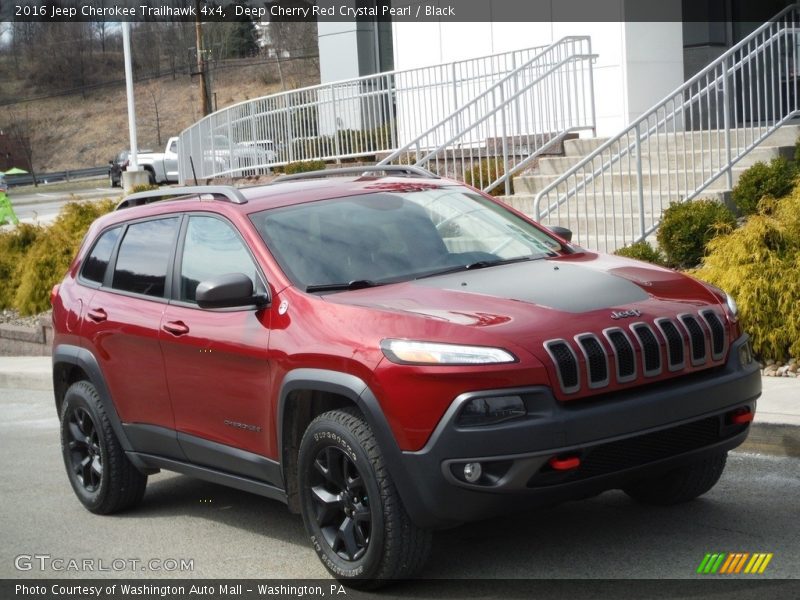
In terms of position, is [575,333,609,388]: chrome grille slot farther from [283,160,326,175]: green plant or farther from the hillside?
the hillside

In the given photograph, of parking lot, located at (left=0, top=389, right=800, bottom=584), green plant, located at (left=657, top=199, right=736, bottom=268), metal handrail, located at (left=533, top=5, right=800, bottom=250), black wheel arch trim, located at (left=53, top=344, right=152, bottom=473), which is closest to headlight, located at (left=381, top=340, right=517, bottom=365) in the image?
parking lot, located at (left=0, top=389, right=800, bottom=584)

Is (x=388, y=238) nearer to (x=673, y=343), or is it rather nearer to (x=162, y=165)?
(x=673, y=343)

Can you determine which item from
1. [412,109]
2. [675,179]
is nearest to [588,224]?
[675,179]

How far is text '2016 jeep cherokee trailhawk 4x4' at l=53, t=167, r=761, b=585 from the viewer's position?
491 centimetres

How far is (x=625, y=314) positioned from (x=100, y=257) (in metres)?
3.63

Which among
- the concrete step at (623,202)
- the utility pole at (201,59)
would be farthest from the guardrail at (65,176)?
the concrete step at (623,202)

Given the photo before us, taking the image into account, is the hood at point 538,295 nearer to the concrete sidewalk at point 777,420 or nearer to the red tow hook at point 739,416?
the red tow hook at point 739,416

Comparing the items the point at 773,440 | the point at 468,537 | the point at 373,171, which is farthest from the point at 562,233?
the point at 773,440

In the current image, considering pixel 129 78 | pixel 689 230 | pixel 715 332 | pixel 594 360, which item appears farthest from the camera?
pixel 129 78

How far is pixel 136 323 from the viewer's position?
22.0 feet

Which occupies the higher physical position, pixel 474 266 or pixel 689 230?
pixel 474 266

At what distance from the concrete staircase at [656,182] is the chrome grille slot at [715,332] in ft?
22.2

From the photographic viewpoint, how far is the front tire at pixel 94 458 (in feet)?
23.2

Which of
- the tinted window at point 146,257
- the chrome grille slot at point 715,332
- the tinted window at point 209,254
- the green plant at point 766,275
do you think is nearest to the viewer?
the chrome grille slot at point 715,332
